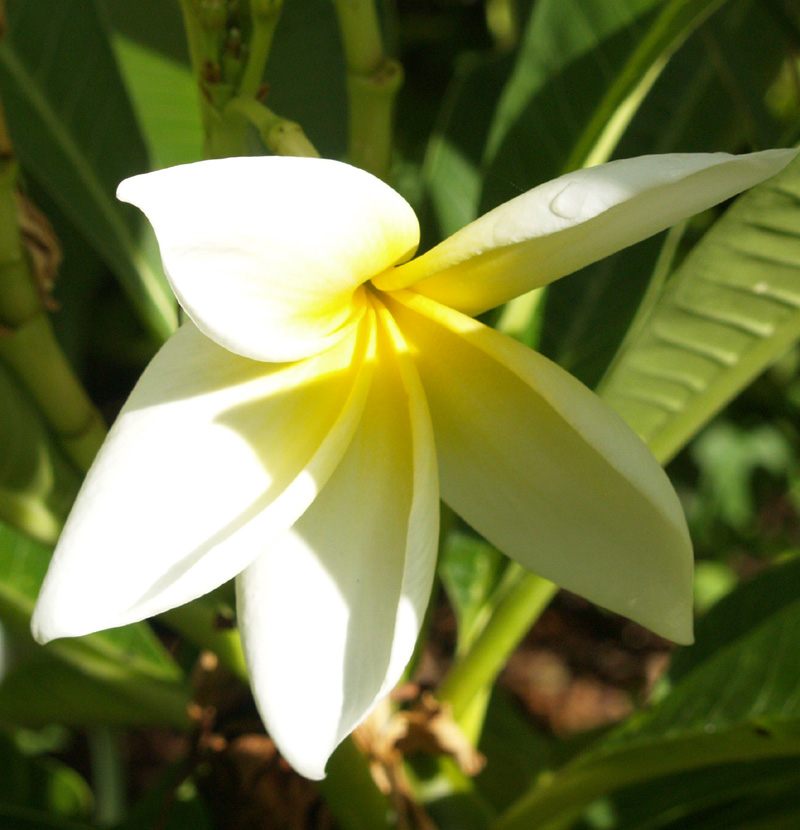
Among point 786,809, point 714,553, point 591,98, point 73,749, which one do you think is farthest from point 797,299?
point 73,749

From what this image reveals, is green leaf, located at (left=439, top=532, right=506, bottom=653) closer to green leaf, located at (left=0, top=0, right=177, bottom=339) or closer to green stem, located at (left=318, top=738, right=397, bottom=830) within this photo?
green stem, located at (left=318, top=738, right=397, bottom=830)

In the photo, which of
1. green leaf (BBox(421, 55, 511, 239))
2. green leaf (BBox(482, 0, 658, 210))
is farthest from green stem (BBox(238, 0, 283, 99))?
green leaf (BBox(421, 55, 511, 239))

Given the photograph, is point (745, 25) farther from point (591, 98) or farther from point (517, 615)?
point (517, 615)

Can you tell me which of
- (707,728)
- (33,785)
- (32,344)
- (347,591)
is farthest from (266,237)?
(33,785)

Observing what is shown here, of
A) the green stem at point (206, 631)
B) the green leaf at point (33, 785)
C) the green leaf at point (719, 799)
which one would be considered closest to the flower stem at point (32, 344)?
the green stem at point (206, 631)

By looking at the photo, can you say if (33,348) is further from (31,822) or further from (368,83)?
(31,822)

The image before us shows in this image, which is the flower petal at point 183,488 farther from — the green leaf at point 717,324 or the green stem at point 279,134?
the green leaf at point 717,324
